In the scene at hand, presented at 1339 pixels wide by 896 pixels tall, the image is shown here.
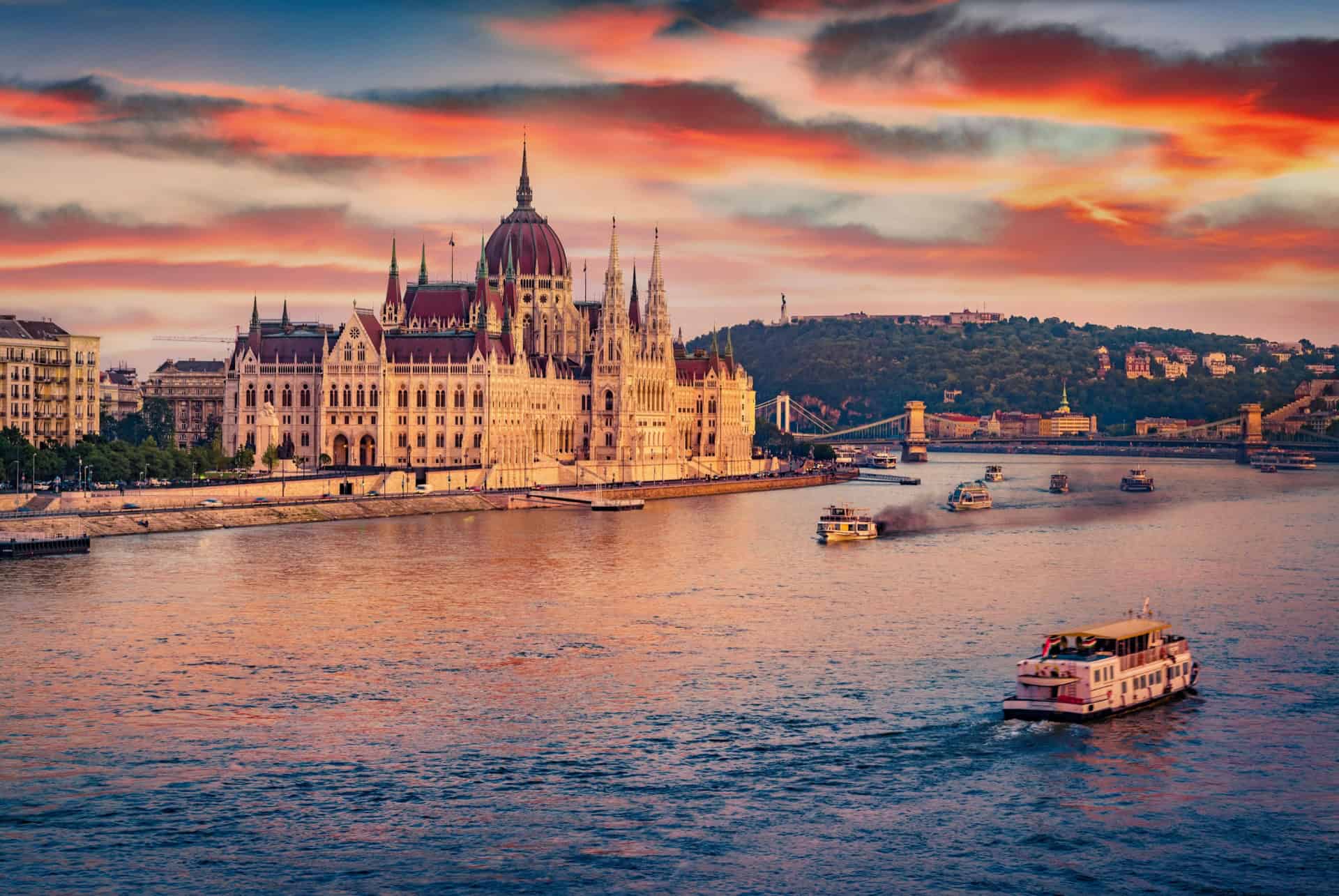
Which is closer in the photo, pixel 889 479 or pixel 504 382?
pixel 504 382

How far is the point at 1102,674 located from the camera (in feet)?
158

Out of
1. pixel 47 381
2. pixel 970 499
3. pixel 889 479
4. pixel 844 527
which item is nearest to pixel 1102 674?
pixel 844 527

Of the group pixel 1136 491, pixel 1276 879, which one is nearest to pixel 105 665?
pixel 1276 879

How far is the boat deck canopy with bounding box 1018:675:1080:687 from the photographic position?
155 feet

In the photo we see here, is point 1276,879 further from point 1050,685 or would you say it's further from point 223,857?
point 223,857

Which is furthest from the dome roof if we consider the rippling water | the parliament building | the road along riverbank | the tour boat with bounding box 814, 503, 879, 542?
the rippling water

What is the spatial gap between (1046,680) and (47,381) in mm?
100027

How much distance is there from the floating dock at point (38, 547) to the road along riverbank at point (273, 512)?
2.75 m

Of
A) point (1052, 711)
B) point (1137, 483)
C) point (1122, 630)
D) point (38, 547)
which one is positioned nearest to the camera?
point (1052, 711)

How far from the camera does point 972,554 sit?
92.9m

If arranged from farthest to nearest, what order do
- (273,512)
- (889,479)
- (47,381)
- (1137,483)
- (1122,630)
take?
(889,479), (1137,483), (47,381), (273,512), (1122,630)

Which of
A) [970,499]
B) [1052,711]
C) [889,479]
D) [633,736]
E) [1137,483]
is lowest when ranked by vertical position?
[633,736]

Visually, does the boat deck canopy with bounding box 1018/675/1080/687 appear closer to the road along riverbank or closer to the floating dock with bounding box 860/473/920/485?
the road along riverbank

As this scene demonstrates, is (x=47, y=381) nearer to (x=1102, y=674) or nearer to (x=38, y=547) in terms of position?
(x=38, y=547)
